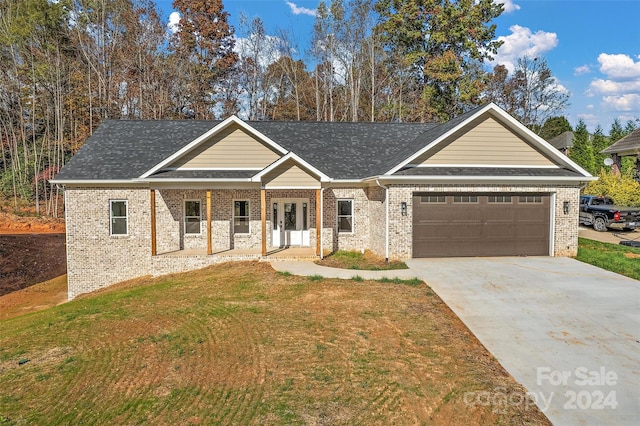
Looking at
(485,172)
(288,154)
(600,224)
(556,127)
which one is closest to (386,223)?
(485,172)

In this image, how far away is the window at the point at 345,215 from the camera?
15.8 m

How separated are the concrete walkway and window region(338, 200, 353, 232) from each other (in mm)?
2947

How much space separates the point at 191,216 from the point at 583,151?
37478mm

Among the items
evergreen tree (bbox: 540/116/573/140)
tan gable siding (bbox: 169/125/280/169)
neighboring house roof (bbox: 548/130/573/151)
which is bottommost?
tan gable siding (bbox: 169/125/280/169)

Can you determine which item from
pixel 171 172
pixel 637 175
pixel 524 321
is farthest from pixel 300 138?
pixel 637 175

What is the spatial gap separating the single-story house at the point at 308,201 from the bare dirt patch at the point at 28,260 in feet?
17.5

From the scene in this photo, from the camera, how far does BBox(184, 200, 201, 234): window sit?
15352mm

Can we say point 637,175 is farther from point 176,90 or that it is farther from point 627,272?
point 176,90

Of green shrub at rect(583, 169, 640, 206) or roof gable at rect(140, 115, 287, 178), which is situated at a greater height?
roof gable at rect(140, 115, 287, 178)

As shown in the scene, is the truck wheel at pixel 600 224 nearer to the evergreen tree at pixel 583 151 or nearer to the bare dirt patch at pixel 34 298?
the evergreen tree at pixel 583 151

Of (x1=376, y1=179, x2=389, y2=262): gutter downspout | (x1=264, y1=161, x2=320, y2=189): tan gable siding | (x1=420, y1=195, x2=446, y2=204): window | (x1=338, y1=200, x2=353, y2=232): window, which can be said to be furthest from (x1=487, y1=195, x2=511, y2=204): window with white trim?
(x1=264, y1=161, x2=320, y2=189): tan gable siding

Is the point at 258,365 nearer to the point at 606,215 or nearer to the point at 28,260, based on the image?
the point at 28,260

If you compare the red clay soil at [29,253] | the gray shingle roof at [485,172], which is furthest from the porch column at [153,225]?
the gray shingle roof at [485,172]

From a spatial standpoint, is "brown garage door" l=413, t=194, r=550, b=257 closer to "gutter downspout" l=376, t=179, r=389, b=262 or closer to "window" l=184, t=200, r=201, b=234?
"gutter downspout" l=376, t=179, r=389, b=262
